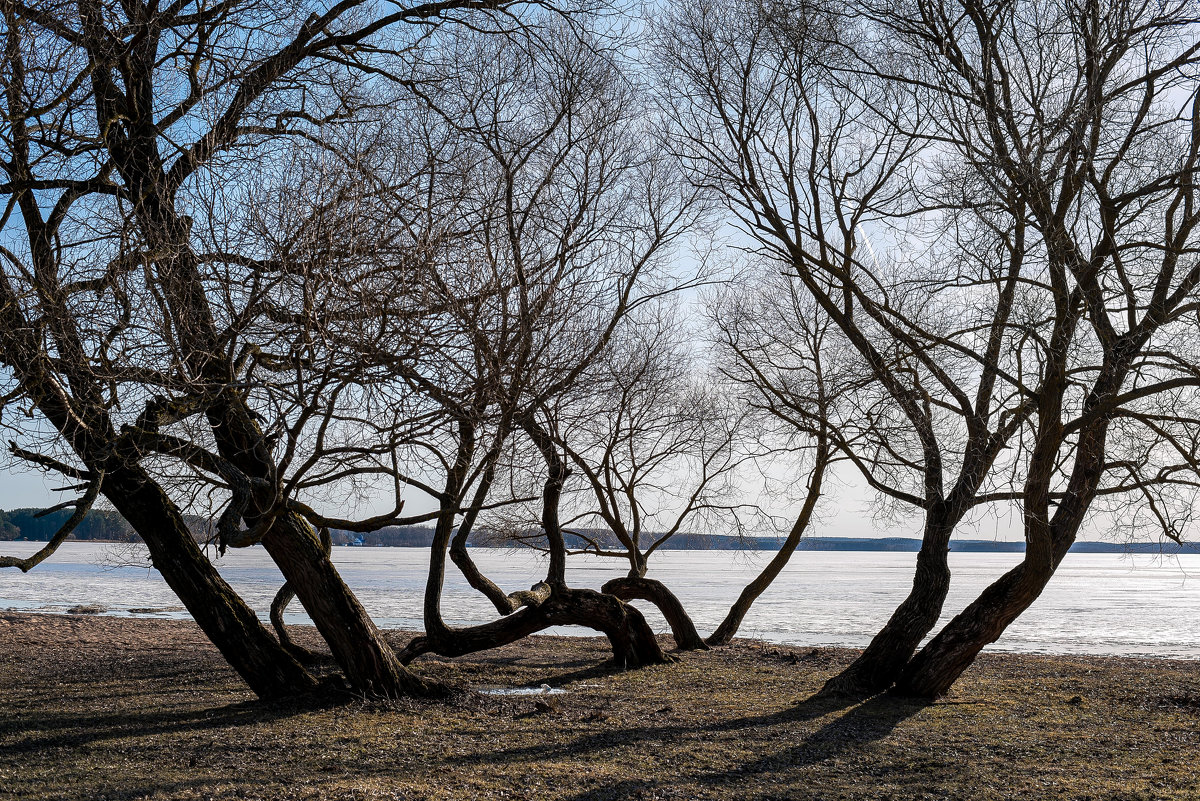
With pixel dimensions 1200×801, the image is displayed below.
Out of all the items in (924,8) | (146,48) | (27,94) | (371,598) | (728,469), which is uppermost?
(924,8)

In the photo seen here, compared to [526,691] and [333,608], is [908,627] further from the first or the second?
[333,608]

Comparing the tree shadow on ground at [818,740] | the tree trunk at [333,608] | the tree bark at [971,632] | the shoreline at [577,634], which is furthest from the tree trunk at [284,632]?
the tree bark at [971,632]

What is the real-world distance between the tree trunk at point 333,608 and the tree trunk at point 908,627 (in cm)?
498

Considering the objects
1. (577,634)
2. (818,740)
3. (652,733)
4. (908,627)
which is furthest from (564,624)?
(577,634)

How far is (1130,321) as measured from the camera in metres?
9.05

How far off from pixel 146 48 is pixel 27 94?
116 centimetres

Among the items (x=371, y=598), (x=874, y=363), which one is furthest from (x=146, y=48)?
(x=371, y=598)

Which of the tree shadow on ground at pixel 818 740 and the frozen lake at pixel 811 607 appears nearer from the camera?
the tree shadow on ground at pixel 818 740

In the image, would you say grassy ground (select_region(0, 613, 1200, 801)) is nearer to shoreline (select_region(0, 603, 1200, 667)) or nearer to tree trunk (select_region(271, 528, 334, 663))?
tree trunk (select_region(271, 528, 334, 663))

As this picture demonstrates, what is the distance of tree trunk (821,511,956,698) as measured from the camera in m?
11.0

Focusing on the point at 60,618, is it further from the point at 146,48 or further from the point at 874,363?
the point at 874,363

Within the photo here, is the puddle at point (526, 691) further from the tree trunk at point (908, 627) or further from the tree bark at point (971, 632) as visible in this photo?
the tree bark at point (971, 632)

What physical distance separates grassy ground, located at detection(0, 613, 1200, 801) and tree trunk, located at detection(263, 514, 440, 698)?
1.13 feet

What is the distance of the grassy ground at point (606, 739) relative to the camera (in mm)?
6562
